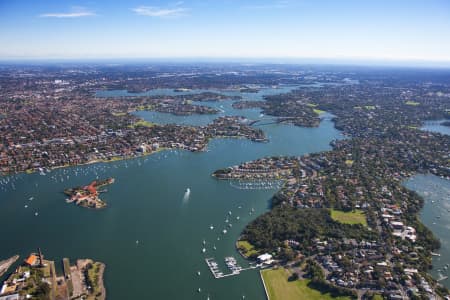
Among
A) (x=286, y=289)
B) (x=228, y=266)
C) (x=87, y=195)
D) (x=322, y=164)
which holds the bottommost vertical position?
(x=286, y=289)

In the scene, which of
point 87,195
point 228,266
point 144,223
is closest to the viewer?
point 228,266

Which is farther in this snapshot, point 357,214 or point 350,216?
point 357,214

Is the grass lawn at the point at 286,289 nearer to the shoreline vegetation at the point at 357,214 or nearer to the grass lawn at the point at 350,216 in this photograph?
the shoreline vegetation at the point at 357,214

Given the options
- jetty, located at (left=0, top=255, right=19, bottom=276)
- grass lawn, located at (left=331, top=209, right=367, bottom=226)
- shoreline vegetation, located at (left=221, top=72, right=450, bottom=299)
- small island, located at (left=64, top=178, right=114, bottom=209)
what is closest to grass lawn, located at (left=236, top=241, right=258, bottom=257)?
shoreline vegetation, located at (left=221, top=72, right=450, bottom=299)

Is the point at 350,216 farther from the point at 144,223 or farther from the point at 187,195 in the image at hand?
the point at 144,223

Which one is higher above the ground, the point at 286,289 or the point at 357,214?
the point at 357,214

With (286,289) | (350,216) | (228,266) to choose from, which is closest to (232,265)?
(228,266)

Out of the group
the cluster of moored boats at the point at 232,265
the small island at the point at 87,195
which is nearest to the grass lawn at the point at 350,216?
the cluster of moored boats at the point at 232,265

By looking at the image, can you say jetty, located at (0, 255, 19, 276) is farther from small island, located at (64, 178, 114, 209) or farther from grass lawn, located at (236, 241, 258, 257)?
grass lawn, located at (236, 241, 258, 257)

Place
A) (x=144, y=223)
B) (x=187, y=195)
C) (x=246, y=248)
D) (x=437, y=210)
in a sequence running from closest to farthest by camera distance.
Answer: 1. (x=246, y=248)
2. (x=144, y=223)
3. (x=437, y=210)
4. (x=187, y=195)
